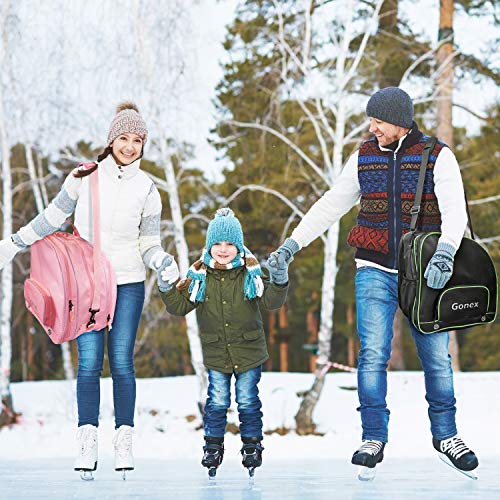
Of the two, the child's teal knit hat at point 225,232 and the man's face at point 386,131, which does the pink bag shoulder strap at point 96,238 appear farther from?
the man's face at point 386,131

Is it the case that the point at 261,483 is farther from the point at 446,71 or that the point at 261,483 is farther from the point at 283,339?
the point at 283,339

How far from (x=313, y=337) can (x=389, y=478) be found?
81.2 ft

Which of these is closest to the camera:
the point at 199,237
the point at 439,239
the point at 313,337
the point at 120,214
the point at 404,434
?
the point at 439,239

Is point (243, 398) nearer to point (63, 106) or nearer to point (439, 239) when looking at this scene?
point (439, 239)

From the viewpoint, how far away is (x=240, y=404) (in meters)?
4.95

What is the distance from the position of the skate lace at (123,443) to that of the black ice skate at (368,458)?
1.12 meters

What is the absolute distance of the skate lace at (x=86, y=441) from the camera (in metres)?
4.70

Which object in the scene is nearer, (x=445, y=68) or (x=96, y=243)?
(x=96, y=243)

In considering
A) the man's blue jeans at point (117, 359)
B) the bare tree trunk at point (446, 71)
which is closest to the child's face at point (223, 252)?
the man's blue jeans at point (117, 359)

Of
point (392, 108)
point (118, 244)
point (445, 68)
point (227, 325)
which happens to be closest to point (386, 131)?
point (392, 108)

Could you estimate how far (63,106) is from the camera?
37.8 feet

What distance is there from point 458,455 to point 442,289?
2.69 feet

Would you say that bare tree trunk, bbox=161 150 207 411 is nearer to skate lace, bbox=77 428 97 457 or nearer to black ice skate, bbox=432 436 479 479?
skate lace, bbox=77 428 97 457

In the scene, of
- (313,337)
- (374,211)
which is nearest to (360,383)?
(374,211)
